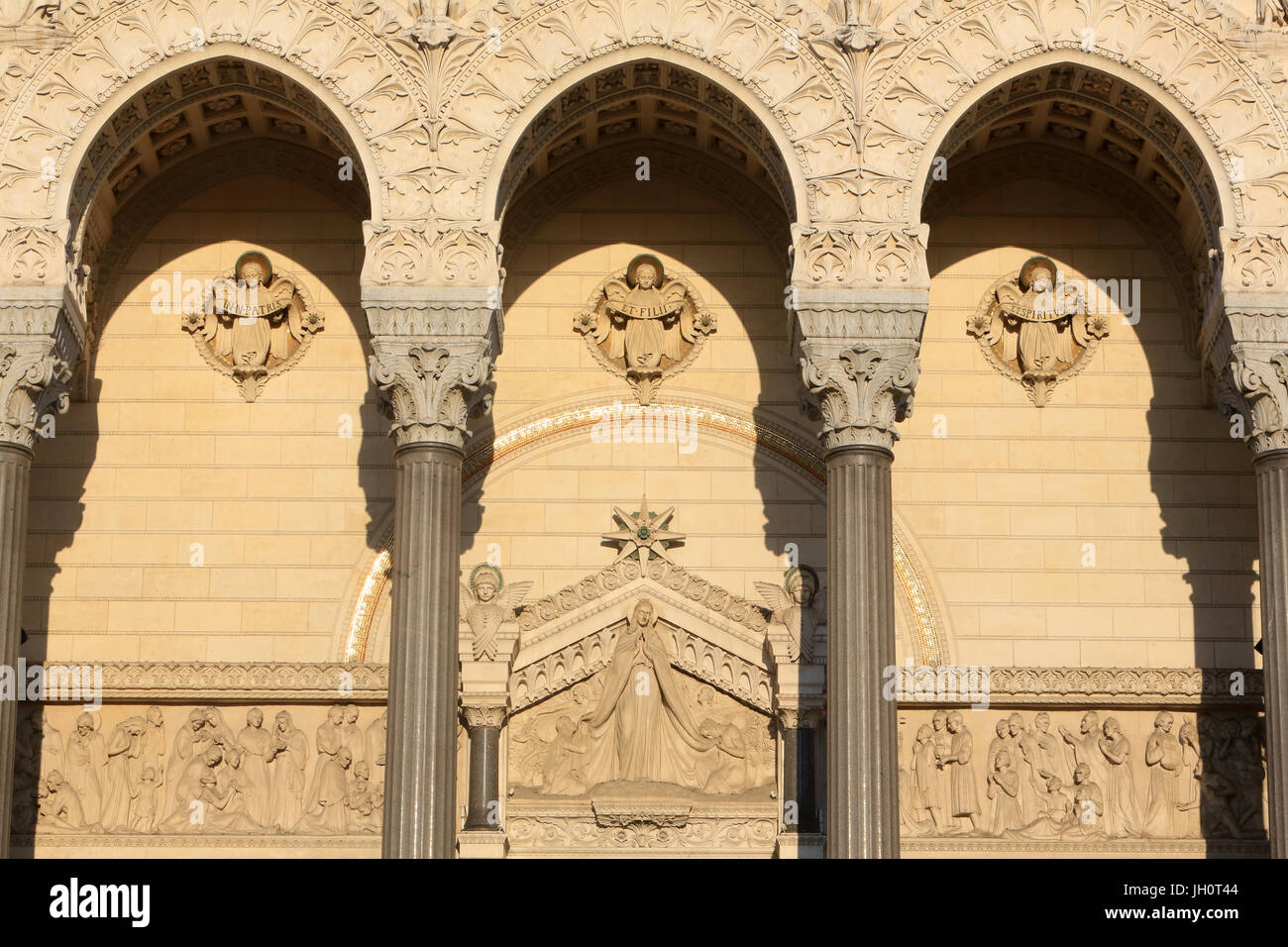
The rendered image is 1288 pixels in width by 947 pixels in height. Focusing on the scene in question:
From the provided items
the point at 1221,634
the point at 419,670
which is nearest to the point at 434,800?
the point at 419,670

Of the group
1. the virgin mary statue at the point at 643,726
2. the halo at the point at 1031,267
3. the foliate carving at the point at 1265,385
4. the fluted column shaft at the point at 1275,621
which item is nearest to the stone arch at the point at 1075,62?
the foliate carving at the point at 1265,385

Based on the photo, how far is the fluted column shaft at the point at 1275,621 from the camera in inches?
853

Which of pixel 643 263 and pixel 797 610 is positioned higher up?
pixel 643 263

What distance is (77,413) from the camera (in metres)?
25.3

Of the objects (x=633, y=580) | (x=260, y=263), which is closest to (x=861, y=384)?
(x=633, y=580)

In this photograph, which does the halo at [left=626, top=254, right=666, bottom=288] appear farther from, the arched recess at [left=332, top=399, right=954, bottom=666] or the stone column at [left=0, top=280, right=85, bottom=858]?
the stone column at [left=0, top=280, right=85, bottom=858]

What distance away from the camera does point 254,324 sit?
83.7ft

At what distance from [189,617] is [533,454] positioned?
13.7 feet

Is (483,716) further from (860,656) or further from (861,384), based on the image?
(861,384)

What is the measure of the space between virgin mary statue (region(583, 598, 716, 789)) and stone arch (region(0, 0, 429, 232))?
5.80 meters

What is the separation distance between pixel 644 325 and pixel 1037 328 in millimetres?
4450

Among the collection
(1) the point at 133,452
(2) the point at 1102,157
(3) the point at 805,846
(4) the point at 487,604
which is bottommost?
(3) the point at 805,846

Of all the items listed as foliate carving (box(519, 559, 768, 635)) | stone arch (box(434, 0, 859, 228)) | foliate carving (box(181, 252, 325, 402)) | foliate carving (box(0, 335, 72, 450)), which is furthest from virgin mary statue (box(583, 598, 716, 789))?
foliate carving (box(0, 335, 72, 450))

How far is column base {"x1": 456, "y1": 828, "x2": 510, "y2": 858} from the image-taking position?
77.3ft
